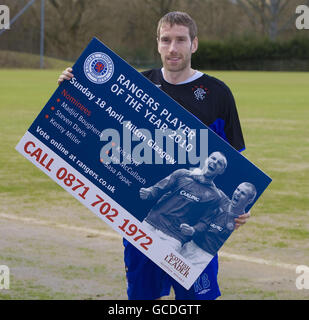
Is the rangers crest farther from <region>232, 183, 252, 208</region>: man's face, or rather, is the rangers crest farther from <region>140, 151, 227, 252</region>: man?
<region>232, 183, 252, 208</region>: man's face

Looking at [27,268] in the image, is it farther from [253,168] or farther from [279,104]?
[279,104]

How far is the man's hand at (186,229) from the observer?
159 inches

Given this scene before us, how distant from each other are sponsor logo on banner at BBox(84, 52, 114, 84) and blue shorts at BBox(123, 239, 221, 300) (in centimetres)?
110

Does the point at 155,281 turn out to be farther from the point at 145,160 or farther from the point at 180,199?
the point at 145,160

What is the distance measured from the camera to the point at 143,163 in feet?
13.2

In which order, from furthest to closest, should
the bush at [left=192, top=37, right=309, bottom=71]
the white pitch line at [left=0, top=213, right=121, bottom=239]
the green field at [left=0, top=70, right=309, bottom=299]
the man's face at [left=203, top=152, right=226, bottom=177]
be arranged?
the bush at [left=192, top=37, right=309, bottom=71] → the white pitch line at [left=0, top=213, right=121, bottom=239] → the green field at [left=0, top=70, right=309, bottom=299] → the man's face at [left=203, top=152, right=226, bottom=177]

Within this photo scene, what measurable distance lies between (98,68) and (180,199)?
0.96 metres

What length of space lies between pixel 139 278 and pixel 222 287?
1.45m

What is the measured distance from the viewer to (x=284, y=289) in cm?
562

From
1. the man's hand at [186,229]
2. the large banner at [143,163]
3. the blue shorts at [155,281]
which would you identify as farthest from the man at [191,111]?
the man's hand at [186,229]

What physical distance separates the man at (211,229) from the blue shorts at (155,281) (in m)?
0.33

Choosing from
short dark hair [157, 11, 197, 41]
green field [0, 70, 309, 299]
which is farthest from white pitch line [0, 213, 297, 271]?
short dark hair [157, 11, 197, 41]

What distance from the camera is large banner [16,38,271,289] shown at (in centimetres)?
397

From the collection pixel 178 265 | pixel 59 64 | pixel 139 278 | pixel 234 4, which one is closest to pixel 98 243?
pixel 139 278
